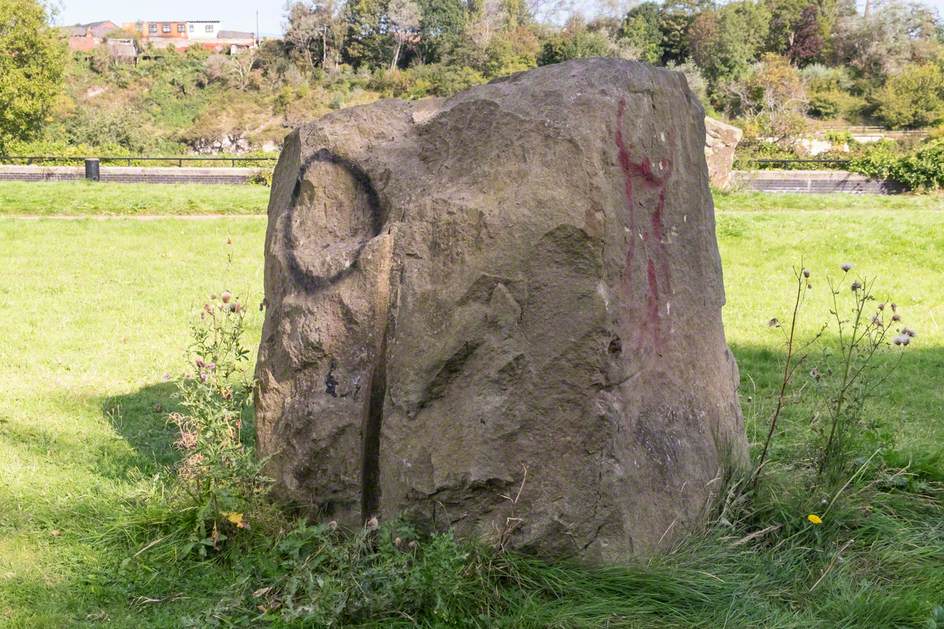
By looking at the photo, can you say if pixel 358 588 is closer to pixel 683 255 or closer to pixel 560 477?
pixel 560 477

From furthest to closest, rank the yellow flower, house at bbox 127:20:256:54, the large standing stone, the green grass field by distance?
house at bbox 127:20:256:54, the yellow flower, the large standing stone, the green grass field

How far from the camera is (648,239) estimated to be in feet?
13.3

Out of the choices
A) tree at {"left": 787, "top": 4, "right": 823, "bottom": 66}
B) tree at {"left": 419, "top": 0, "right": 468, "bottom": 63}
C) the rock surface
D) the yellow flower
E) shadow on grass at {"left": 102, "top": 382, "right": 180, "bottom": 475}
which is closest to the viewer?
the yellow flower

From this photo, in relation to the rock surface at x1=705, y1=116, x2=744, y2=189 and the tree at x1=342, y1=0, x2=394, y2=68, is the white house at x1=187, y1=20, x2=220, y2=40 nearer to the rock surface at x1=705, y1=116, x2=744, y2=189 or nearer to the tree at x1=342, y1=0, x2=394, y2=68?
the tree at x1=342, y1=0, x2=394, y2=68

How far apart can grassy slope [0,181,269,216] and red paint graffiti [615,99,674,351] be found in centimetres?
1424

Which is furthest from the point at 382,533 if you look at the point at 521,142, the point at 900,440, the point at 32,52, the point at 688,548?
the point at 32,52

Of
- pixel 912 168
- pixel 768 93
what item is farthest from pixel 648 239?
pixel 768 93

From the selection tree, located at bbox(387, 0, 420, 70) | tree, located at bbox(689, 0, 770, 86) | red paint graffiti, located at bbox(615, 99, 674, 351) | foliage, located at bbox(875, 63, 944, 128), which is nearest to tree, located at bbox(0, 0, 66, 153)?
tree, located at bbox(387, 0, 420, 70)

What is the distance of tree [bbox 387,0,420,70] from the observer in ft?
203

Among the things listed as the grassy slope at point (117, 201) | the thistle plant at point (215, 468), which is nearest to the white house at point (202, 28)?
the grassy slope at point (117, 201)

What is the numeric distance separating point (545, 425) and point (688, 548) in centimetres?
84

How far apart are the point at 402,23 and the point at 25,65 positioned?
30.8 m

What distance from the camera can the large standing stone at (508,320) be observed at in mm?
3697

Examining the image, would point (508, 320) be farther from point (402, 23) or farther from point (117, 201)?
point (402, 23)
